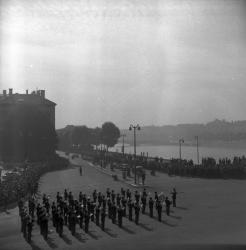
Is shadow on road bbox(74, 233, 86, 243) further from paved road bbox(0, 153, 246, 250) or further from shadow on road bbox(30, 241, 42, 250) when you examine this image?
shadow on road bbox(30, 241, 42, 250)

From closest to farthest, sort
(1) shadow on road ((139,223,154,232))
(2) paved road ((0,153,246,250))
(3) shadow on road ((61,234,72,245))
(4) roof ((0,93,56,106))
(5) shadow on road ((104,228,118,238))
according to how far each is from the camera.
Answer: (2) paved road ((0,153,246,250)), (3) shadow on road ((61,234,72,245)), (5) shadow on road ((104,228,118,238)), (1) shadow on road ((139,223,154,232)), (4) roof ((0,93,56,106))

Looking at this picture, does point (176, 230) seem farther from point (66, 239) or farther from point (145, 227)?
point (66, 239)

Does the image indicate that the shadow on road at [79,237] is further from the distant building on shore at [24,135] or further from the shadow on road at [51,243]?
the distant building on shore at [24,135]

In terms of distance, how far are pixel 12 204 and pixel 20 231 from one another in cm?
686

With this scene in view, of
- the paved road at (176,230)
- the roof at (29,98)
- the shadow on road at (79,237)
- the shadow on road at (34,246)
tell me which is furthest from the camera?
the roof at (29,98)

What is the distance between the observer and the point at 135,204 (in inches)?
808

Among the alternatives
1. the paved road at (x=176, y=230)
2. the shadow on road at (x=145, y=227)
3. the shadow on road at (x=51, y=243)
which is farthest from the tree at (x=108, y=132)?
the shadow on road at (x=51, y=243)

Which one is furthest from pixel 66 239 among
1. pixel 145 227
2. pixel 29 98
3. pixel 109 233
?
pixel 29 98

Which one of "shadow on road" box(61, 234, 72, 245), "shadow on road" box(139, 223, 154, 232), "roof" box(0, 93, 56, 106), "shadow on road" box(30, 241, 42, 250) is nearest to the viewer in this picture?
"shadow on road" box(30, 241, 42, 250)

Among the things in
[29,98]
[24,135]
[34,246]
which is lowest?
[34,246]

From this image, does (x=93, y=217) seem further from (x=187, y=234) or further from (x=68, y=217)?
(x=187, y=234)

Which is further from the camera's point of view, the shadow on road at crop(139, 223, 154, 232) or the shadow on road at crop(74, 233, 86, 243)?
the shadow on road at crop(139, 223, 154, 232)

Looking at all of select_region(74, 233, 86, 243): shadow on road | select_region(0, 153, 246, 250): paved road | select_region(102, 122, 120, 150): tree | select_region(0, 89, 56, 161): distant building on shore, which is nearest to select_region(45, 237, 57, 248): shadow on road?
select_region(0, 153, 246, 250): paved road

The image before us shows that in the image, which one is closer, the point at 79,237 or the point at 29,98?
the point at 79,237
